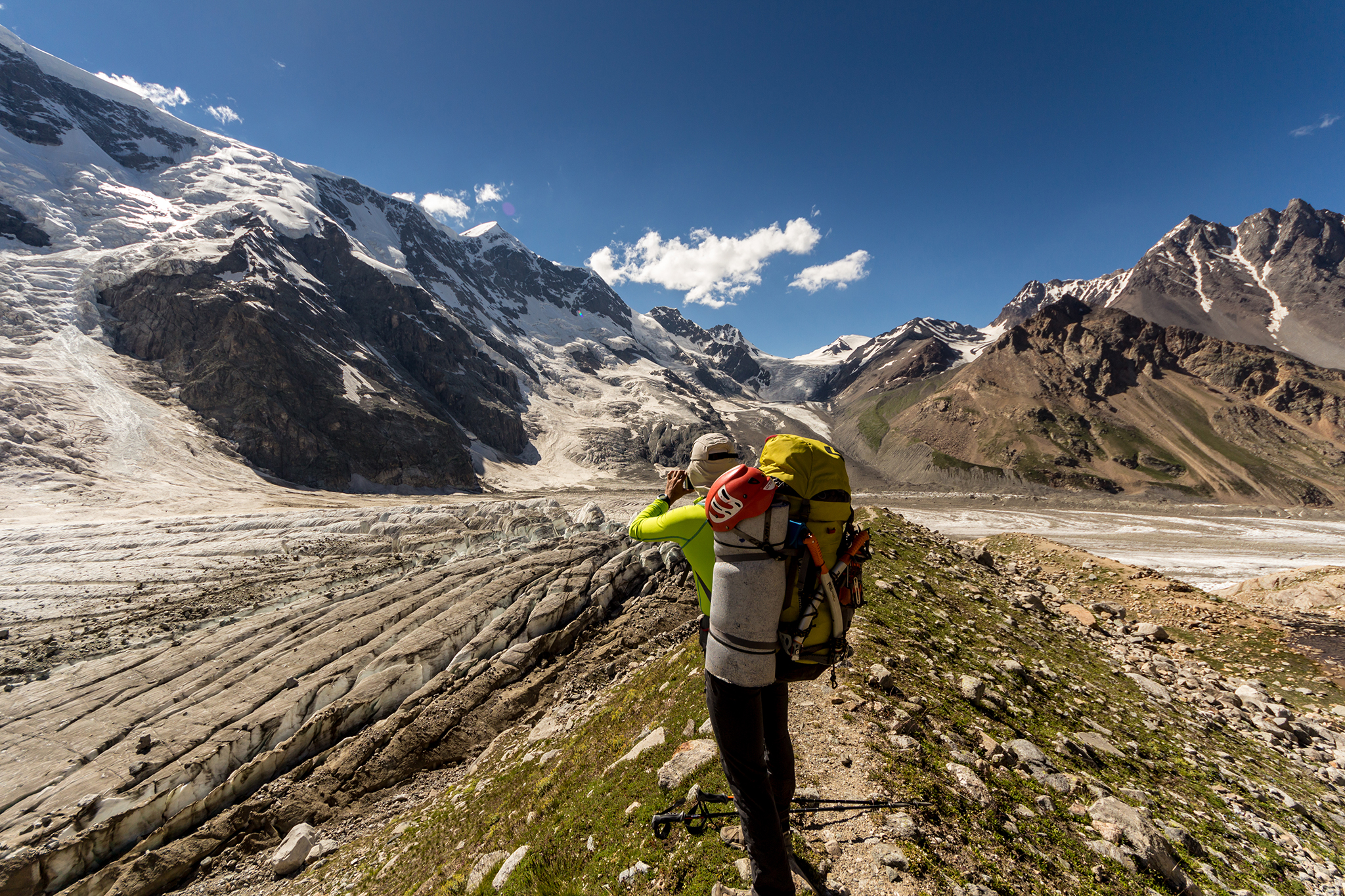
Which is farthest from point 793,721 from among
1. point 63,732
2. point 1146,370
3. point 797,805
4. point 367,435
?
point 1146,370

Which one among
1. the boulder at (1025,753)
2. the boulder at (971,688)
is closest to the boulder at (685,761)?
the boulder at (1025,753)

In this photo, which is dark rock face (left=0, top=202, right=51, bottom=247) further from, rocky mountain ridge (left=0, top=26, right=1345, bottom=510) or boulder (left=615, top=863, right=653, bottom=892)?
boulder (left=615, top=863, right=653, bottom=892)

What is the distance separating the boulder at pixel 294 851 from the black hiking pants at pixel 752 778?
11.0 m

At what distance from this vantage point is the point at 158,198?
348 ft

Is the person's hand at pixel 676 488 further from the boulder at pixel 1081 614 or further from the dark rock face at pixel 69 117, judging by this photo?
the dark rock face at pixel 69 117

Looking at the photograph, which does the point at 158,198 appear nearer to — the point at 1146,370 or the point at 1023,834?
the point at 1023,834

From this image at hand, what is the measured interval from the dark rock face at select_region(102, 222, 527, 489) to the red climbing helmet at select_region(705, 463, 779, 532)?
8421cm

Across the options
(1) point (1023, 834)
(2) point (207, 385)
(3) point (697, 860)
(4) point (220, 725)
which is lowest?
(4) point (220, 725)

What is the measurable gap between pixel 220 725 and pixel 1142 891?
18.6 metres

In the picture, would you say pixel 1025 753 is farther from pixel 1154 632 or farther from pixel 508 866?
pixel 1154 632

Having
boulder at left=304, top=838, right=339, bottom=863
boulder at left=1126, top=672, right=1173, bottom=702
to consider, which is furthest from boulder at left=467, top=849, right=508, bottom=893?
boulder at left=1126, top=672, right=1173, bottom=702

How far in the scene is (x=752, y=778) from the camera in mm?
3408

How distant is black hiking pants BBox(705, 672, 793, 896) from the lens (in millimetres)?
3365

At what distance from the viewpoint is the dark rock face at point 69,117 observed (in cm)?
→ 10469
